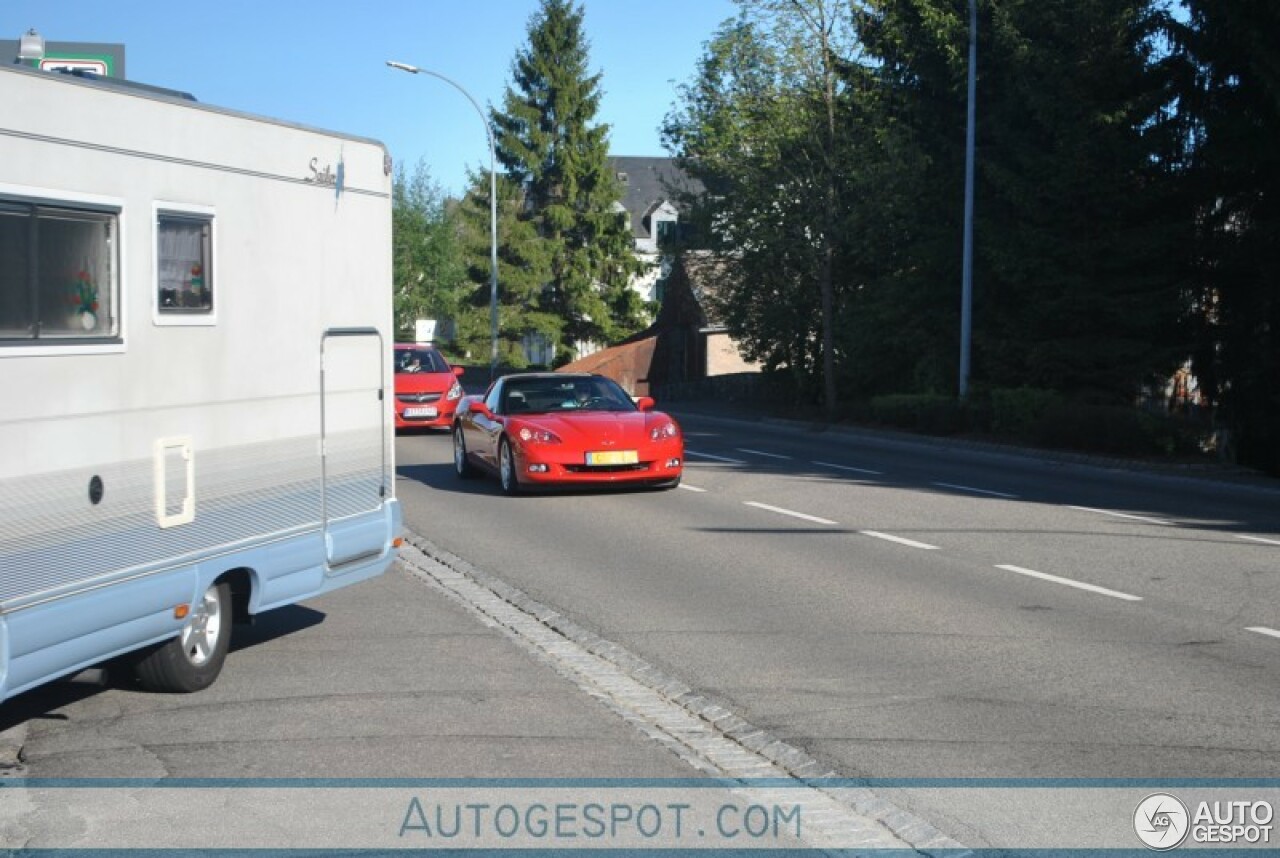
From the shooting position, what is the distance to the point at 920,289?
33906 millimetres

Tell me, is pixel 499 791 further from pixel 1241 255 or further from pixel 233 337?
pixel 1241 255

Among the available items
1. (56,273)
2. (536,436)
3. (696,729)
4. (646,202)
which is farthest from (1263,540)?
(646,202)

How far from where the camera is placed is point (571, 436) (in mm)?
17250

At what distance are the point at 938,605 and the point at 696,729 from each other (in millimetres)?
3610

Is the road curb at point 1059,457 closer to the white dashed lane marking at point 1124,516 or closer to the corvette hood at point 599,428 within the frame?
the white dashed lane marking at point 1124,516

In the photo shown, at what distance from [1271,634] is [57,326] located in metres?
6.70

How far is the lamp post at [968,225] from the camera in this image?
100 feet

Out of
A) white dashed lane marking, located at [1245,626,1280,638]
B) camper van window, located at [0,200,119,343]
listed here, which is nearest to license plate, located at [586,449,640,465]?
white dashed lane marking, located at [1245,626,1280,638]

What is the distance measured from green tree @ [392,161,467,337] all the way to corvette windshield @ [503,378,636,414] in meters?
65.1

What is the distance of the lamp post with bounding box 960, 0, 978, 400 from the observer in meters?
30.6

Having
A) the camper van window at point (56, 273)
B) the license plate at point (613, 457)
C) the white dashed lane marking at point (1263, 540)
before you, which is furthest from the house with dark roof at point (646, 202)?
the camper van window at point (56, 273)

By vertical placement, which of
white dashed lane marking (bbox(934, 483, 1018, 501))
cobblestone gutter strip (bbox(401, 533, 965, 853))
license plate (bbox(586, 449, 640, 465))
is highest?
license plate (bbox(586, 449, 640, 465))

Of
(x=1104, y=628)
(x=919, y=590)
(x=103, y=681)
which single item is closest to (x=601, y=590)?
(x=919, y=590)

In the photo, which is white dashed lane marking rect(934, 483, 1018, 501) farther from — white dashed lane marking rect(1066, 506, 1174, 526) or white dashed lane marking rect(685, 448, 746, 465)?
white dashed lane marking rect(685, 448, 746, 465)
